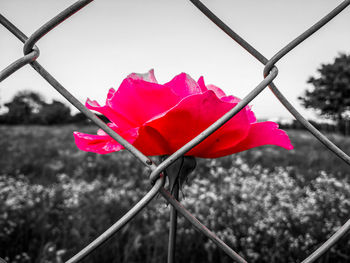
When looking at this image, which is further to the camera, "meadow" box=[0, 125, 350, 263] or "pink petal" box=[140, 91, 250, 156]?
"meadow" box=[0, 125, 350, 263]

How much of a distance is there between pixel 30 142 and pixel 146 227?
2.68m

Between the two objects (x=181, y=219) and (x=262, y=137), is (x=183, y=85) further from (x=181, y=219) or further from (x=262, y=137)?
(x=181, y=219)

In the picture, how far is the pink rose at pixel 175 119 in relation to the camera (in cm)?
31

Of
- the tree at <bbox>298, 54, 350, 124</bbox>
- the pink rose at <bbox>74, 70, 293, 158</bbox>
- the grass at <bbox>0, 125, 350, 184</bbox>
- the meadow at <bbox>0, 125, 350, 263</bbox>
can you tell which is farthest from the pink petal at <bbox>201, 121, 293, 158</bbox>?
the tree at <bbox>298, 54, 350, 124</bbox>

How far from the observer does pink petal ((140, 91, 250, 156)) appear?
0.99ft

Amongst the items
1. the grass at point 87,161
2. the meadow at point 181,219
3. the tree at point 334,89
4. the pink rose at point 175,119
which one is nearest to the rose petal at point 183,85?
the pink rose at point 175,119

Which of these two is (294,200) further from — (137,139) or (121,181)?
(137,139)

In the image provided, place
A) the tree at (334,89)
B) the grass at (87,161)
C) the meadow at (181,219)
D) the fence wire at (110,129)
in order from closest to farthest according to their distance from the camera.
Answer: the fence wire at (110,129) → the meadow at (181,219) → the grass at (87,161) → the tree at (334,89)

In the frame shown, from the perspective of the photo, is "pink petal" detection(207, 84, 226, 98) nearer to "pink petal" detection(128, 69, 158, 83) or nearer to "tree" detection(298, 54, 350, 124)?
"pink petal" detection(128, 69, 158, 83)

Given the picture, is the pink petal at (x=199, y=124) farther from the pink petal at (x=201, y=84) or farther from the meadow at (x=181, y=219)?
the meadow at (x=181, y=219)

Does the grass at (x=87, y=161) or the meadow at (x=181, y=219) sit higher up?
the grass at (x=87, y=161)

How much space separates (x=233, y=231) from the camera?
1.41m

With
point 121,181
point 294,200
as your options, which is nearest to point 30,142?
Result: point 121,181

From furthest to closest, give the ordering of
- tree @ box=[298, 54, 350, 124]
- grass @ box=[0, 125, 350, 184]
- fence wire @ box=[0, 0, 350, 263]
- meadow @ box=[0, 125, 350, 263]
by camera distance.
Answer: tree @ box=[298, 54, 350, 124]
grass @ box=[0, 125, 350, 184]
meadow @ box=[0, 125, 350, 263]
fence wire @ box=[0, 0, 350, 263]
